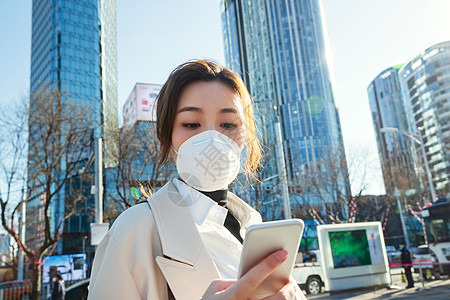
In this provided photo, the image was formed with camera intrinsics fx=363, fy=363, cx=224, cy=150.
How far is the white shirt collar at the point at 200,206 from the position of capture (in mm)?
1143

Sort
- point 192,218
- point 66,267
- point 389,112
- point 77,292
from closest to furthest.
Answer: point 192,218 < point 77,292 < point 66,267 < point 389,112

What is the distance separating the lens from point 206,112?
4.20ft

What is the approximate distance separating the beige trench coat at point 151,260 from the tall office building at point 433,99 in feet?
210

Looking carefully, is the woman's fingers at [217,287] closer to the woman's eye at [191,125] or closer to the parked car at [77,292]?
the woman's eye at [191,125]

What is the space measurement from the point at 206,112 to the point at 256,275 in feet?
2.14

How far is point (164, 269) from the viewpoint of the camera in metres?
0.97

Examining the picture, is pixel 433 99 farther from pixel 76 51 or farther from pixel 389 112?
pixel 76 51

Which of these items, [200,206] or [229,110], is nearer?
[200,206]

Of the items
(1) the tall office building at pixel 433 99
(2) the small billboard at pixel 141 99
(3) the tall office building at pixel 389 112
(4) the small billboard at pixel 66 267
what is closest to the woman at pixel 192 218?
(2) the small billboard at pixel 141 99

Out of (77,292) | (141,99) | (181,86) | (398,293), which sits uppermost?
(141,99)

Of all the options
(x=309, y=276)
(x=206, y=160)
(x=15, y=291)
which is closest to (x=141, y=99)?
(x=15, y=291)

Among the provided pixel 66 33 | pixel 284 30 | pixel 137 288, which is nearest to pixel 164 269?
pixel 137 288

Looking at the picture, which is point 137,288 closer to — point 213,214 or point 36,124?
point 213,214

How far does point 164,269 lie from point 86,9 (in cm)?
5888
